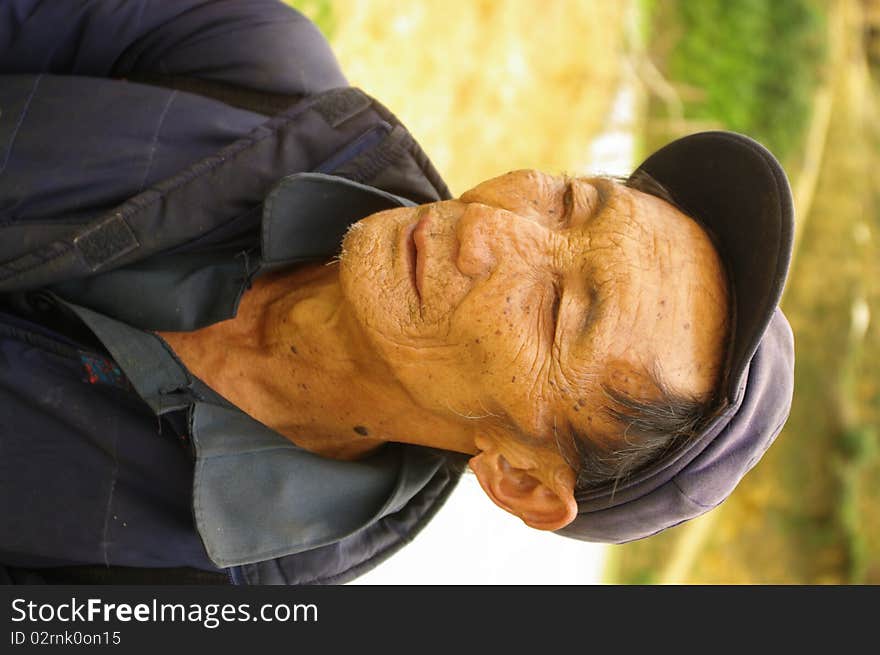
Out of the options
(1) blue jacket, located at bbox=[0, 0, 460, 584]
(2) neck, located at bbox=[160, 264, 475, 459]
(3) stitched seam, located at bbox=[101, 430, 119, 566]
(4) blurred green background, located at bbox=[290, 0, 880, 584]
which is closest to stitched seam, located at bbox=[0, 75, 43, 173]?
(1) blue jacket, located at bbox=[0, 0, 460, 584]

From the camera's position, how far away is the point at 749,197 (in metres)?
1.94

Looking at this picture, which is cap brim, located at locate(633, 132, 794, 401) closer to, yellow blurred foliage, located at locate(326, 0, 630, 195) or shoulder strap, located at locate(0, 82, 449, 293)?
shoulder strap, located at locate(0, 82, 449, 293)

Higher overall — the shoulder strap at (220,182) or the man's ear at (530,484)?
the shoulder strap at (220,182)

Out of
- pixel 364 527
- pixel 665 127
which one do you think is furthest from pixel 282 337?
pixel 665 127

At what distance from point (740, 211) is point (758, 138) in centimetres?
754

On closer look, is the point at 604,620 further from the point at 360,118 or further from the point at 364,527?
the point at 360,118

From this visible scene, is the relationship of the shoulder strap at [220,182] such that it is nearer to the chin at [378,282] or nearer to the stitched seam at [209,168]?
the stitched seam at [209,168]

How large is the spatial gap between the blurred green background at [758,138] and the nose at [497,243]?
3526mm

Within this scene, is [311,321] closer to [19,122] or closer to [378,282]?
[378,282]

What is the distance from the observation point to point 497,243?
1923mm

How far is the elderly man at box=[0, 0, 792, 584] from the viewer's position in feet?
6.24

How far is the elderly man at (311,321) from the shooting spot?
1.90 metres

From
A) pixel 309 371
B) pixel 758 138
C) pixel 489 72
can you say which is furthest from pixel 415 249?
pixel 758 138

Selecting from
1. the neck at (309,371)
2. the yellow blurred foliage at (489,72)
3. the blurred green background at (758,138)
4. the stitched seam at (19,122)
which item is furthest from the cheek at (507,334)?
the blurred green background at (758,138)
